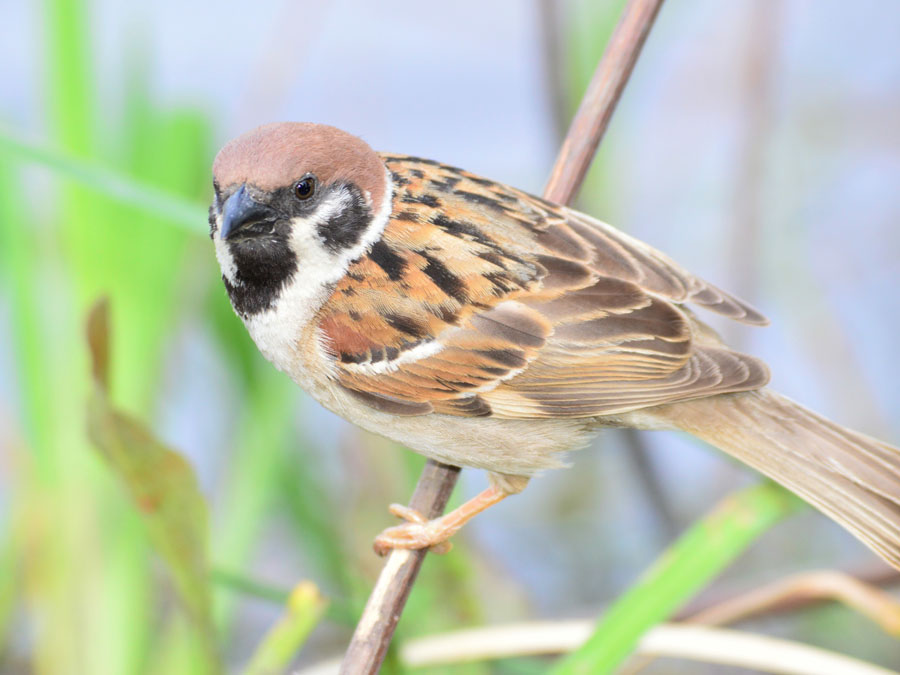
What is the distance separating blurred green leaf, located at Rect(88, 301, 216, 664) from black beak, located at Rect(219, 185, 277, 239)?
29 centimetres

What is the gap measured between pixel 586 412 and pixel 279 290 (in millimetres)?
776

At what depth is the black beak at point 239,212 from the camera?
226cm

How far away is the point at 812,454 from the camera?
255cm

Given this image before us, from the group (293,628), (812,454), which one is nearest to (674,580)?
(812,454)

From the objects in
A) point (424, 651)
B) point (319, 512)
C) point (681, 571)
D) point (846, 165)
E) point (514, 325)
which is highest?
point (846, 165)

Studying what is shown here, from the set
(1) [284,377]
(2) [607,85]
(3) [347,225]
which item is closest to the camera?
(3) [347,225]

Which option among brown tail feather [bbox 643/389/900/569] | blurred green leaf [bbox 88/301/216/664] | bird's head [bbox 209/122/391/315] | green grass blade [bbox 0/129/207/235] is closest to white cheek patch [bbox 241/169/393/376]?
bird's head [bbox 209/122/391/315]

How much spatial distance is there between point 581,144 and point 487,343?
540mm

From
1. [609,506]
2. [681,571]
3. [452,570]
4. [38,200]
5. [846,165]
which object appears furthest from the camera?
[846,165]

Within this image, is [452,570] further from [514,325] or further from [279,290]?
[279,290]

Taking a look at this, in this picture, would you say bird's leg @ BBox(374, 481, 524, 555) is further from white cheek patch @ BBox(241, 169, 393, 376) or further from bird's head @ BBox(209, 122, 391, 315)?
bird's head @ BBox(209, 122, 391, 315)

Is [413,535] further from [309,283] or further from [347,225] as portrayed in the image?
[347,225]

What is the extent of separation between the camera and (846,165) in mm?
5188

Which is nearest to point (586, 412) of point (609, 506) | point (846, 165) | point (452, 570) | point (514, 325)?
point (514, 325)
